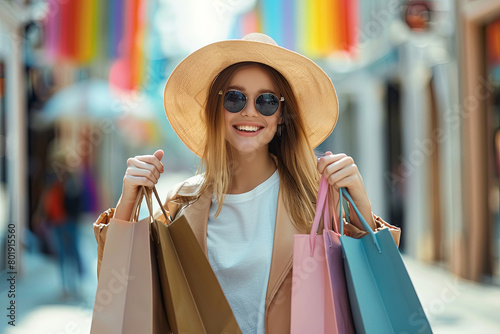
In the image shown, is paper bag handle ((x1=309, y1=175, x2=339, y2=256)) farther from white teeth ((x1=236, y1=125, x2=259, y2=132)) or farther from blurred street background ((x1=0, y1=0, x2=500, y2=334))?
blurred street background ((x1=0, y1=0, x2=500, y2=334))

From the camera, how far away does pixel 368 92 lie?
29.4ft

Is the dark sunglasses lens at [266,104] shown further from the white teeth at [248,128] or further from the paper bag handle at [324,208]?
the paper bag handle at [324,208]

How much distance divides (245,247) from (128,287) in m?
0.44

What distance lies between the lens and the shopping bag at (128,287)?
4.21ft

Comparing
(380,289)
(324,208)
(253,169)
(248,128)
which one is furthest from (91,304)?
(380,289)

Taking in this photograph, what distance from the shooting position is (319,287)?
1.28m

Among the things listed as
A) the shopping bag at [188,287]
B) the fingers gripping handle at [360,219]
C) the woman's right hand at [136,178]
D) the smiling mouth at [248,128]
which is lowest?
the shopping bag at [188,287]

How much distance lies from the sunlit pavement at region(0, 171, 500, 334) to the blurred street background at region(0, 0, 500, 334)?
0.11 feet

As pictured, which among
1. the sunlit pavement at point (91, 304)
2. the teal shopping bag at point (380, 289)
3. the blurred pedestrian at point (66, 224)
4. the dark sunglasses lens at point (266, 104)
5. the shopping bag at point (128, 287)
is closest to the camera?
the teal shopping bag at point (380, 289)

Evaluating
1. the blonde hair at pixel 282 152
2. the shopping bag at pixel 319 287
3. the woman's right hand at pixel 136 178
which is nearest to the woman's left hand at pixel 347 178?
the shopping bag at pixel 319 287

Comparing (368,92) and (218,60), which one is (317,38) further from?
(218,60)

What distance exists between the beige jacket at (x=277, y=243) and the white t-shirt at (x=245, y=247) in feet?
0.10

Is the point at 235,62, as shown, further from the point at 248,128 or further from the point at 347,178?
the point at 347,178

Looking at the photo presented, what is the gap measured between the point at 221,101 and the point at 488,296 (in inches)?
194
